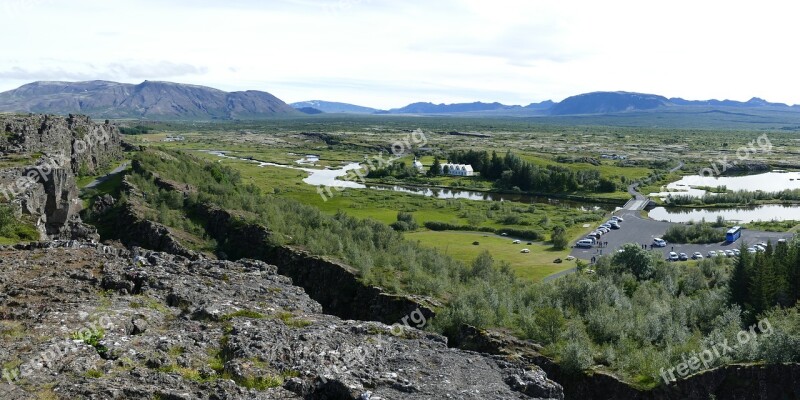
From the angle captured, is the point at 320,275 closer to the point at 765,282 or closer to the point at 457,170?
the point at 765,282

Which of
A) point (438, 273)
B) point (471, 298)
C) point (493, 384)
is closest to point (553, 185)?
point (438, 273)

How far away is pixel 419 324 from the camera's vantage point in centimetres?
3906

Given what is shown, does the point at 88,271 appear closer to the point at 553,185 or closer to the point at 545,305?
the point at 545,305

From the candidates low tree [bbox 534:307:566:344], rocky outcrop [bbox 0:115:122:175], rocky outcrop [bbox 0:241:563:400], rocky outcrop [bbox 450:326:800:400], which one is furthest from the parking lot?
rocky outcrop [bbox 0:115:122:175]

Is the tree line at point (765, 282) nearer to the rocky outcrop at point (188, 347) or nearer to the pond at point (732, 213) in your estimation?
the rocky outcrop at point (188, 347)

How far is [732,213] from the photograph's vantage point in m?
121

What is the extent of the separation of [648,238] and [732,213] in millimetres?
37036

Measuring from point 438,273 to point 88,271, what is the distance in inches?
1199

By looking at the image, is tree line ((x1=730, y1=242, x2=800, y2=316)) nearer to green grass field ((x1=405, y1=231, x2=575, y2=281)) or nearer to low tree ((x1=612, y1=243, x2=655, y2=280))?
low tree ((x1=612, y1=243, x2=655, y2=280))

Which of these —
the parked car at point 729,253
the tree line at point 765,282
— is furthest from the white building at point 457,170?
the tree line at point 765,282

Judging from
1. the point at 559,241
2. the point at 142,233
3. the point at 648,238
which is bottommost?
the point at 648,238

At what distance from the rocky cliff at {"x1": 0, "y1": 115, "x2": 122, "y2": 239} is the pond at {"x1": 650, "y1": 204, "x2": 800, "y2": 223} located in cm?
9849

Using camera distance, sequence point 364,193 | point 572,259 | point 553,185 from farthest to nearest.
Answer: point 553,185
point 364,193
point 572,259

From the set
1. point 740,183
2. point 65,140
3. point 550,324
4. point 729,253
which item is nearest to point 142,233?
point 550,324
